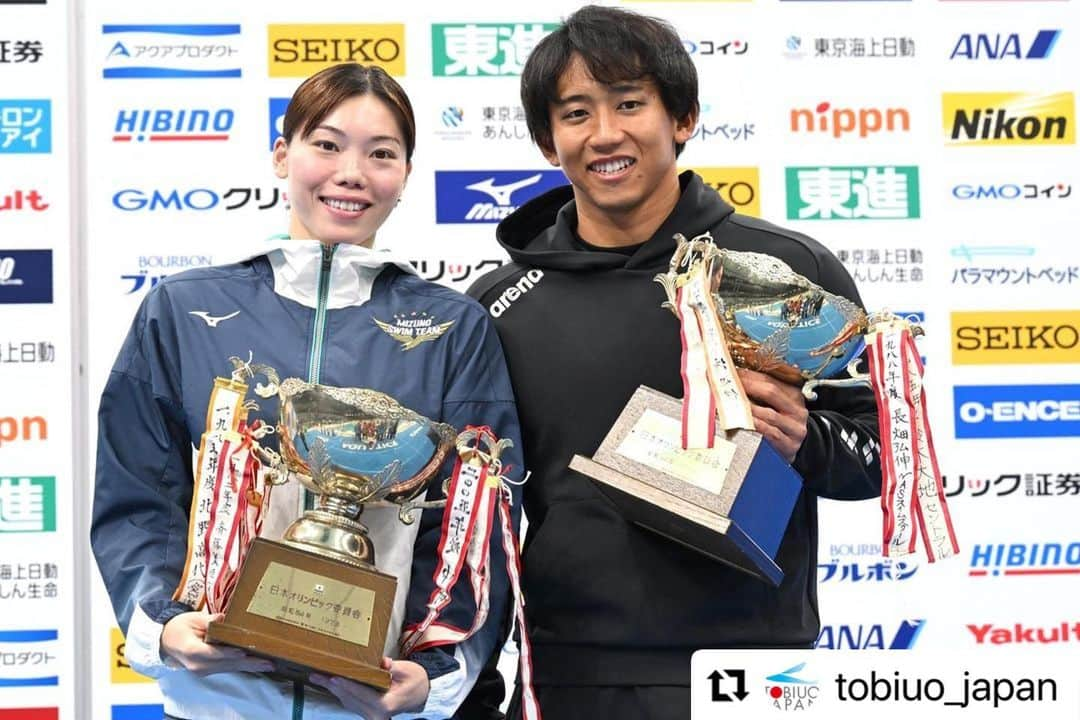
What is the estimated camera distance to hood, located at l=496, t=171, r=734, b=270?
1.76 m

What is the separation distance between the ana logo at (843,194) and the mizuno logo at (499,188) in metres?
0.59

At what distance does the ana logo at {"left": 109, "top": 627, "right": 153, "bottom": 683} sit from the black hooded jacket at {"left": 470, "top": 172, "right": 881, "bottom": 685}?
136 cm

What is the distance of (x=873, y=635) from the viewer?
2871mm

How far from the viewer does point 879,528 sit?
2893 millimetres

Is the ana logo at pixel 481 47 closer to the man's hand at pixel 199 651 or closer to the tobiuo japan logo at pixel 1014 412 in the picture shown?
the tobiuo japan logo at pixel 1014 412

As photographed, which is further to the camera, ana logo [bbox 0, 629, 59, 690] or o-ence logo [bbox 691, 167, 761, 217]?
o-ence logo [bbox 691, 167, 761, 217]

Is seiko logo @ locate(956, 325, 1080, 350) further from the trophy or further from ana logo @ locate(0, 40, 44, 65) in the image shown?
ana logo @ locate(0, 40, 44, 65)

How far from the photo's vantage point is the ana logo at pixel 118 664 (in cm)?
277

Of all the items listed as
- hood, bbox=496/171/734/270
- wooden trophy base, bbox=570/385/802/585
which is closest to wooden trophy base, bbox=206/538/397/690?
wooden trophy base, bbox=570/385/802/585

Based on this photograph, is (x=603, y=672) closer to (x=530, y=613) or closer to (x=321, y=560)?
(x=530, y=613)

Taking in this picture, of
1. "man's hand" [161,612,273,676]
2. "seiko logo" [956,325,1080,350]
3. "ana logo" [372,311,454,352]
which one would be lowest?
"man's hand" [161,612,273,676]

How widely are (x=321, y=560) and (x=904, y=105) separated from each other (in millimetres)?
1985

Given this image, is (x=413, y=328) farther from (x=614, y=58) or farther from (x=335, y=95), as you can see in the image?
(x=614, y=58)

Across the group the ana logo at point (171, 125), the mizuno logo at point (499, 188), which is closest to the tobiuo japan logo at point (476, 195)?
the mizuno logo at point (499, 188)
